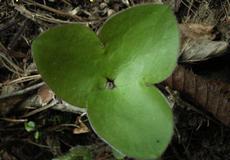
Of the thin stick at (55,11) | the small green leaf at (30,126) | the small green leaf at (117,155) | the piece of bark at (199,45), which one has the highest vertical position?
the thin stick at (55,11)

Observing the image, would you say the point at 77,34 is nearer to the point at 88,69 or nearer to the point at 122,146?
the point at 88,69

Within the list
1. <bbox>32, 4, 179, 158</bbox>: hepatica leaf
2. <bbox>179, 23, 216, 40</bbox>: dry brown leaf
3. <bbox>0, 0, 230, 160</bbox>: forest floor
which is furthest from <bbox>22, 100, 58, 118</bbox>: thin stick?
<bbox>179, 23, 216, 40</bbox>: dry brown leaf

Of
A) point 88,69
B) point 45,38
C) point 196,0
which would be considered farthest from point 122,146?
point 196,0

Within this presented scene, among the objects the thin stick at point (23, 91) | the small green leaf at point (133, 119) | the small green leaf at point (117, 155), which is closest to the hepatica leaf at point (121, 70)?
the small green leaf at point (133, 119)

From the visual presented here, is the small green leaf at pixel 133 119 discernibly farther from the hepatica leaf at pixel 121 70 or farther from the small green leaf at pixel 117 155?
the small green leaf at pixel 117 155

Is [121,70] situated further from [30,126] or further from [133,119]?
[30,126]

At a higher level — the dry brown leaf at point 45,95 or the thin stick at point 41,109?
the dry brown leaf at point 45,95
